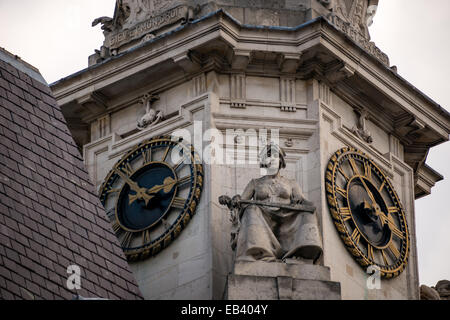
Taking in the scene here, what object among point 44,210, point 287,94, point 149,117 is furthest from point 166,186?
point 44,210

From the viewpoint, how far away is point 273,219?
3469cm

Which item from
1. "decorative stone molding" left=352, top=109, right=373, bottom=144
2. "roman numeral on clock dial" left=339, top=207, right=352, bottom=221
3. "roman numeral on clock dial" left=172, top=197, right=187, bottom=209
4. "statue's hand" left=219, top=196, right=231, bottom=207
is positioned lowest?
"statue's hand" left=219, top=196, right=231, bottom=207

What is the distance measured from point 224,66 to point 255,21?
121 centimetres

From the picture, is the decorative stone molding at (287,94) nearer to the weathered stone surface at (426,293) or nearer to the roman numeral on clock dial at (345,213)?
the roman numeral on clock dial at (345,213)

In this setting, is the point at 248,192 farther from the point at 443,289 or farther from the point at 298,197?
the point at 443,289

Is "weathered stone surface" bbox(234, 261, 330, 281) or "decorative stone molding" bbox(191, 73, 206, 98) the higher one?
"decorative stone molding" bbox(191, 73, 206, 98)

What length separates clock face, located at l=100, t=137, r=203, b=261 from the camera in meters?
37.3

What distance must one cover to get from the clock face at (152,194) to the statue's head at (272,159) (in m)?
2.07

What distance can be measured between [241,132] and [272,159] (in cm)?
248

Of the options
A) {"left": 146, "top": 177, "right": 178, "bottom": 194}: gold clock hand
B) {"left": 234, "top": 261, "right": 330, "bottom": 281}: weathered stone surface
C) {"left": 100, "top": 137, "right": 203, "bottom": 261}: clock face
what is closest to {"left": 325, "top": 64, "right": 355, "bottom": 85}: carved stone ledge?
{"left": 100, "top": 137, "right": 203, "bottom": 261}: clock face

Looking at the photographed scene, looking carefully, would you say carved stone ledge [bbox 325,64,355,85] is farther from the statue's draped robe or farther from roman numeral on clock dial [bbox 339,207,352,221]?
the statue's draped robe

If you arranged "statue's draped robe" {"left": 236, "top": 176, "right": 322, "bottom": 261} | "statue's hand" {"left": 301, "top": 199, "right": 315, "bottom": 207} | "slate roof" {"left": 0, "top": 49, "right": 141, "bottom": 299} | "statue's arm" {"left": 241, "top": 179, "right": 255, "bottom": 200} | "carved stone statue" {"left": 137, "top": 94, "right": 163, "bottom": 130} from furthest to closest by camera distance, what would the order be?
"carved stone statue" {"left": 137, "top": 94, "right": 163, "bottom": 130}
"statue's arm" {"left": 241, "top": 179, "right": 255, "bottom": 200}
"statue's hand" {"left": 301, "top": 199, "right": 315, "bottom": 207}
"statue's draped robe" {"left": 236, "top": 176, "right": 322, "bottom": 261}
"slate roof" {"left": 0, "top": 49, "right": 141, "bottom": 299}
